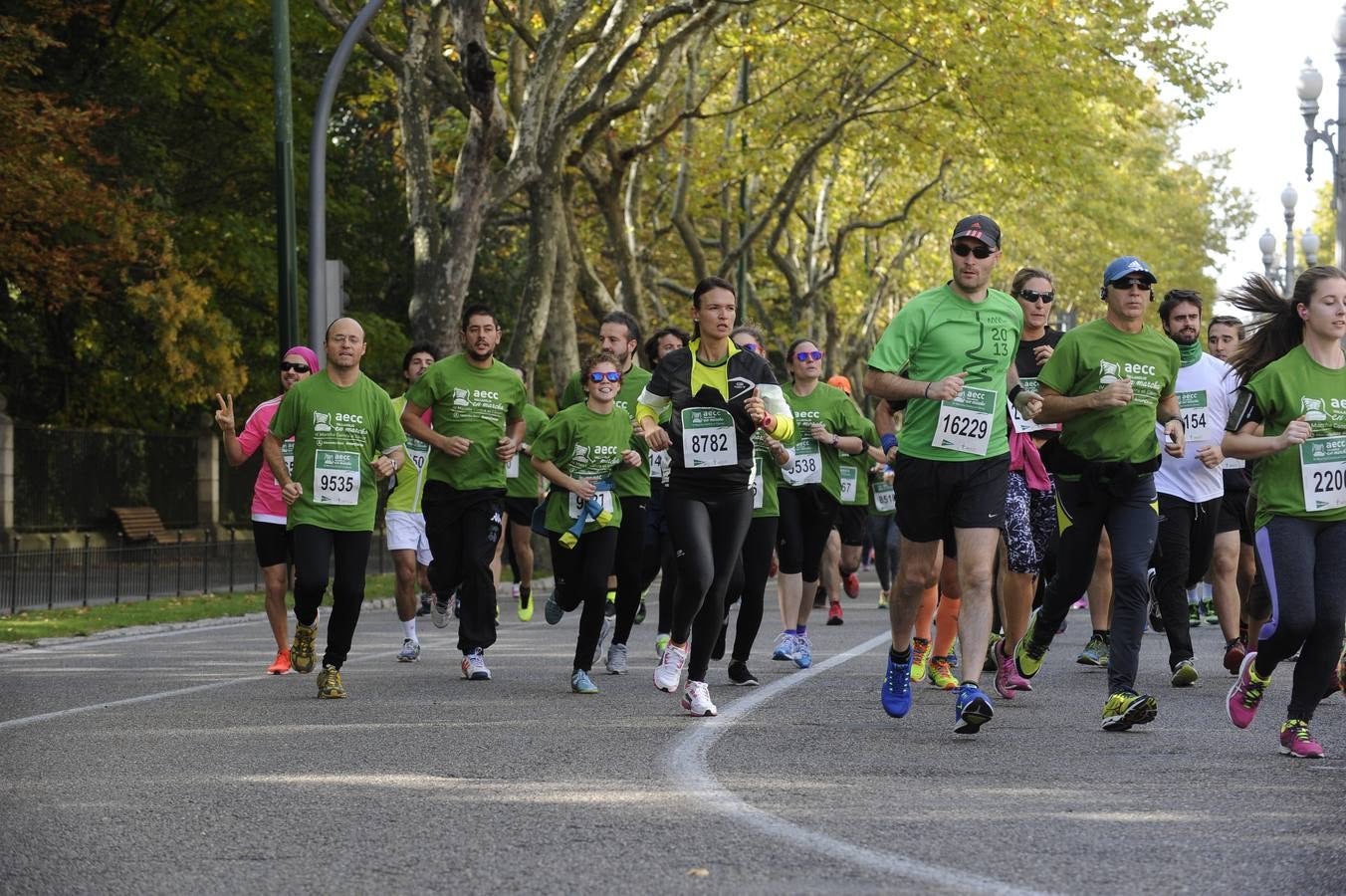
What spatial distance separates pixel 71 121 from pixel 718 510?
60.2ft

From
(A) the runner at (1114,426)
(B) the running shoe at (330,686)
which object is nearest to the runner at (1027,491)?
(A) the runner at (1114,426)

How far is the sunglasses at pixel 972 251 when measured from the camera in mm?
9586

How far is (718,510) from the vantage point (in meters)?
10.5

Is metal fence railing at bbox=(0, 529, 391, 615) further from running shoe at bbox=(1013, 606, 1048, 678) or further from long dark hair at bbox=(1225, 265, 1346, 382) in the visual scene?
long dark hair at bbox=(1225, 265, 1346, 382)

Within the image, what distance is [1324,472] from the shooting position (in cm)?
855

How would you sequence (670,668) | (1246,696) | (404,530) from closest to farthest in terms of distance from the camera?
(1246,696) → (670,668) → (404,530)

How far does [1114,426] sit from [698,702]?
7.30ft

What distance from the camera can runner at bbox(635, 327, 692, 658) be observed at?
42.5 ft

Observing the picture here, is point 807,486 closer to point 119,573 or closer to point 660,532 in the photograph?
point 660,532

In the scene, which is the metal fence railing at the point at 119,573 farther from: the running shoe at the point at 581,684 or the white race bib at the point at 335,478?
the running shoe at the point at 581,684

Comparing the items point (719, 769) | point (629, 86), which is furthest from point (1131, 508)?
point (629, 86)

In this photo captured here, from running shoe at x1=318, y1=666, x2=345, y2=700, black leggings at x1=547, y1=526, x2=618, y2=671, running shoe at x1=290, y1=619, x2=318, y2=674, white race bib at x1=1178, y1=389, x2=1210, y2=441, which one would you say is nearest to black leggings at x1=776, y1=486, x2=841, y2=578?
black leggings at x1=547, y1=526, x2=618, y2=671

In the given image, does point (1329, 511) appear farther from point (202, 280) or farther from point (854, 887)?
point (202, 280)

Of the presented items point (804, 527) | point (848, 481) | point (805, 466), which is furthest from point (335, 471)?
point (848, 481)
